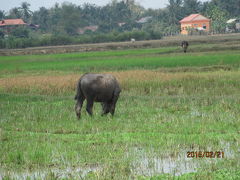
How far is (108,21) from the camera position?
8650 centimetres

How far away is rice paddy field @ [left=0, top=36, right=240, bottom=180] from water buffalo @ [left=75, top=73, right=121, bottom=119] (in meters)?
0.28

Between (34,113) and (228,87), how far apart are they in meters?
5.87

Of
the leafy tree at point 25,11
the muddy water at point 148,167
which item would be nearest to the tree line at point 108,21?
the leafy tree at point 25,11

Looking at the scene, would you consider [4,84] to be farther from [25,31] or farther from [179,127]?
[25,31]

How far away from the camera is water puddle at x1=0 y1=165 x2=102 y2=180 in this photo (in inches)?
218

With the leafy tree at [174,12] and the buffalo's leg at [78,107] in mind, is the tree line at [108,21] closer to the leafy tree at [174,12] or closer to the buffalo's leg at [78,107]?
the leafy tree at [174,12]

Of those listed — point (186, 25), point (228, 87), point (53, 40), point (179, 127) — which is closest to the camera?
point (179, 127)

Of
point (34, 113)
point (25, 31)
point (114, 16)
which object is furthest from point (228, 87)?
point (114, 16)

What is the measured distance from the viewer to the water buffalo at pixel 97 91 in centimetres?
946

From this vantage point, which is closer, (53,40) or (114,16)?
(53,40)

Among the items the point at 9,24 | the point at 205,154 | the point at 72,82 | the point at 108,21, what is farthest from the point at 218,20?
the point at 205,154

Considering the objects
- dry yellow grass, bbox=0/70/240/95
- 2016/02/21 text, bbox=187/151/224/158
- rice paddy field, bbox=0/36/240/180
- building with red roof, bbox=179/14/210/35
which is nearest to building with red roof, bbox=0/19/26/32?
building with red roof, bbox=179/14/210/35

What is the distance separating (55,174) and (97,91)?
4031mm

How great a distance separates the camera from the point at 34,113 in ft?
35.3
